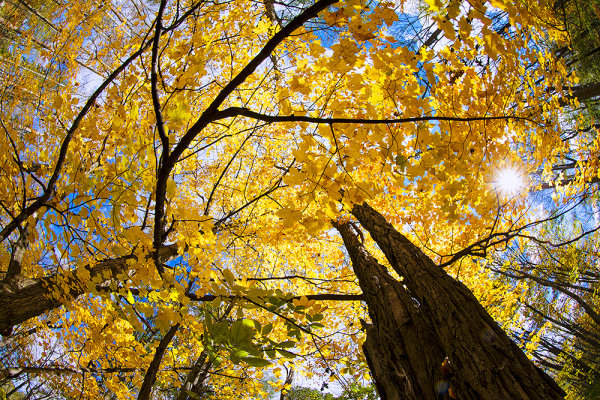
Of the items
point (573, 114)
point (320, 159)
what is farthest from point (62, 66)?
point (573, 114)

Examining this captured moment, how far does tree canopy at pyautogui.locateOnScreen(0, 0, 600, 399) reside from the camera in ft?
4.42

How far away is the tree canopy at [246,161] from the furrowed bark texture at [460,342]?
1.04 feet

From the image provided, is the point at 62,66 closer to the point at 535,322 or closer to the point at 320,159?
the point at 320,159

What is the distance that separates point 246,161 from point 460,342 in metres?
5.17

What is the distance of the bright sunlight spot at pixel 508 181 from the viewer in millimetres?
3076

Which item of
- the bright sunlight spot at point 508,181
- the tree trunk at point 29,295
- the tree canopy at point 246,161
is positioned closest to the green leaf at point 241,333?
the tree canopy at point 246,161

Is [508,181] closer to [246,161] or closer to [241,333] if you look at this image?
[241,333]

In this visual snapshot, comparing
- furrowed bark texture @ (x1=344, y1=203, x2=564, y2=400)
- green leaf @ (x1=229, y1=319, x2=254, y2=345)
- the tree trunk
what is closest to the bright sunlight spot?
furrowed bark texture @ (x1=344, y1=203, x2=564, y2=400)

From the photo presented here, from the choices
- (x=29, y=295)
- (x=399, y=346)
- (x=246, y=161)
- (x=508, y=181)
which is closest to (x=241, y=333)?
(x=399, y=346)

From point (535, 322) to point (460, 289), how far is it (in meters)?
8.01

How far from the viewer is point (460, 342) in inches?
59.9

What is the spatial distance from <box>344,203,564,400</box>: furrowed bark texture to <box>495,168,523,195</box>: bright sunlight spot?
1.43 metres

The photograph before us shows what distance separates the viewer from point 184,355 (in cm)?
390

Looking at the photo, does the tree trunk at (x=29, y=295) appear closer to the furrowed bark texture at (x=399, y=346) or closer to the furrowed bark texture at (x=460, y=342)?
the furrowed bark texture at (x=399, y=346)
